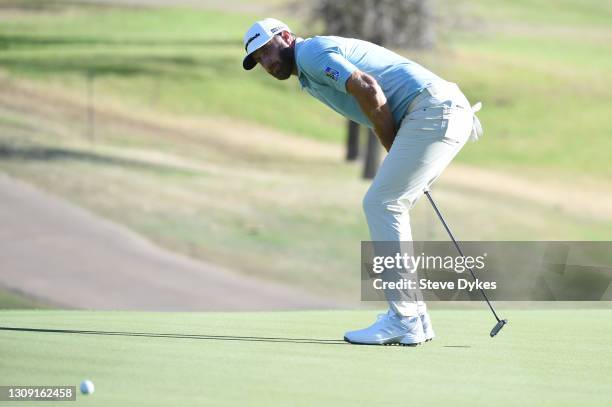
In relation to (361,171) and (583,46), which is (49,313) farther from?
(583,46)

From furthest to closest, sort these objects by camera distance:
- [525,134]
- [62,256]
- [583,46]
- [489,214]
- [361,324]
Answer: [583,46], [525,134], [489,214], [62,256], [361,324]

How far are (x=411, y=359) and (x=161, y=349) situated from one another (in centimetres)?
125

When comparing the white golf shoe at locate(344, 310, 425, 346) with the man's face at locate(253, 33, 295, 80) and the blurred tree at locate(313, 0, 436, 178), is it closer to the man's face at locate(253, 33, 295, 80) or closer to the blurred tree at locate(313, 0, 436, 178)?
the man's face at locate(253, 33, 295, 80)

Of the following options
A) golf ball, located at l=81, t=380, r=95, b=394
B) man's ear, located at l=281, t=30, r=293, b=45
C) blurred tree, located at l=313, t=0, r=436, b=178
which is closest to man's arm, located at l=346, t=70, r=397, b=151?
man's ear, located at l=281, t=30, r=293, b=45

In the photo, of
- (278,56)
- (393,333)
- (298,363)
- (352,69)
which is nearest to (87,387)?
(298,363)

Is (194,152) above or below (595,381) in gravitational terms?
below

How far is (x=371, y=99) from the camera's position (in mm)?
6250

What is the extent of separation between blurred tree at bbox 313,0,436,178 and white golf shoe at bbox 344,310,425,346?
20.5 m

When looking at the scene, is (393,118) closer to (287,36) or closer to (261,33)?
(287,36)

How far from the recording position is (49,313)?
7875 mm

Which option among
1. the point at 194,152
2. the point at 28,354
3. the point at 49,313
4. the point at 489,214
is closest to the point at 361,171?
the point at 194,152

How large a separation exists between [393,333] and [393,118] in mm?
1176

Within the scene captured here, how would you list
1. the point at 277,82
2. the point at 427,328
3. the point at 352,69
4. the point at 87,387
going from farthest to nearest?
the point at 277,82
the point at 427,328
the point at 352,69
the point at 87,387

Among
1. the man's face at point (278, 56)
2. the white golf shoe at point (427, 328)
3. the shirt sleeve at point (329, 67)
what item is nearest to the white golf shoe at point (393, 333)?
the white golf shoe at point (427, 328)
